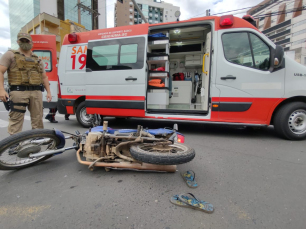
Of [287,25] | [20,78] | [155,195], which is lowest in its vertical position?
[155,195]

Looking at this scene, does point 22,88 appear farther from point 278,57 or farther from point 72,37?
point 278,57

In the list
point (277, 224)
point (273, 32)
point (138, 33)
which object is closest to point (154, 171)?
point (277, 224)

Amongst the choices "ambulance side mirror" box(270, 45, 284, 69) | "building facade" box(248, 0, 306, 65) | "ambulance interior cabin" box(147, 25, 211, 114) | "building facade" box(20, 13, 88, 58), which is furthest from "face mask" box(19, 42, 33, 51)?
"building facade" box(248, 0, 306, 65)

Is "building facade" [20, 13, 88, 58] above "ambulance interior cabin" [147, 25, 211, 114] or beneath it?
above

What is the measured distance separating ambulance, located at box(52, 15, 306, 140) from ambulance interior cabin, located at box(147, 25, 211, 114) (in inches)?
1.1

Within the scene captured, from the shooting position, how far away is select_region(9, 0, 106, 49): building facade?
24153mm

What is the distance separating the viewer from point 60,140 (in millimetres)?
Result: 2242

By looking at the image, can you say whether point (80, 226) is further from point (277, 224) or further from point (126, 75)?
point (126, 75)

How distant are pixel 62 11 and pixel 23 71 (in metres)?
30.4

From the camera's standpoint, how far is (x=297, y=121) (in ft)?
10.7

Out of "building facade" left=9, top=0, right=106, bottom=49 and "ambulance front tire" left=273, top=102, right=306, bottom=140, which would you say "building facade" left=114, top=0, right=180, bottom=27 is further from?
"ambulance front tire" left=273, top=102, right=306, bottom=140

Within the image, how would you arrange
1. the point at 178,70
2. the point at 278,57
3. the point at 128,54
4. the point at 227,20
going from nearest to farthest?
the point at 278,57
the point at 227,20
the point at 128,54
the point at 178,70

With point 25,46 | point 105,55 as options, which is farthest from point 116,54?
point 25,46

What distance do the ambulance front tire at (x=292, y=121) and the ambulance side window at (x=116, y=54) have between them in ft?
10.2
